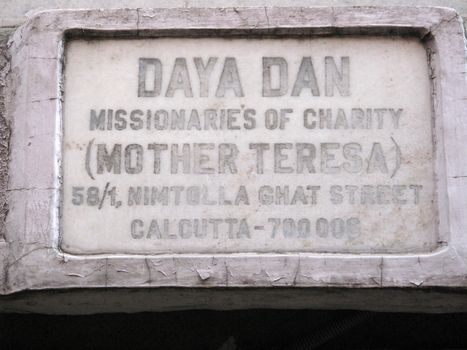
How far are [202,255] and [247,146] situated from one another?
1.17 feet

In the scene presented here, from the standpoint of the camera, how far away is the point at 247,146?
3236mm

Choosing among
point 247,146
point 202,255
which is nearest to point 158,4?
point 247,146

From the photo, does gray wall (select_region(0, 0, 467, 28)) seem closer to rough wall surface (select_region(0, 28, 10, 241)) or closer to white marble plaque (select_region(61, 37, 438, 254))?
rough wall surface (select_region(0, 28, 10, 241))

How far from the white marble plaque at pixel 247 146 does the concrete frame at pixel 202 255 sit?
0.13ft

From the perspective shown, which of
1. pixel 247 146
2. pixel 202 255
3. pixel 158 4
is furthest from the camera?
Answer: pixel 158 4

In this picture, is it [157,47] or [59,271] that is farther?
[157,47]

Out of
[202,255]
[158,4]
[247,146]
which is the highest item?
[158,4]

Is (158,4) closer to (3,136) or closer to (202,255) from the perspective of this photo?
(3,136)

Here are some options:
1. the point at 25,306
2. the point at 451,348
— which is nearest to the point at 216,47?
the point at 25,306

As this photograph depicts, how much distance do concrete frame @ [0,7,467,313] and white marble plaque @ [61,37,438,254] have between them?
1.5 inches

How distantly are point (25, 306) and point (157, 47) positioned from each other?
34.3 inches

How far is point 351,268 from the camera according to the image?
10.2ft

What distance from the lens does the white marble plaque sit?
3.16 metres

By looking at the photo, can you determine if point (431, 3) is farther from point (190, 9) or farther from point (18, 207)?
point (18, 207)
